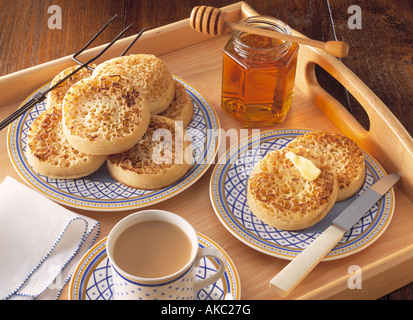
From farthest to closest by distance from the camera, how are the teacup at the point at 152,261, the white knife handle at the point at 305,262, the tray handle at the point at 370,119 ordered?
1. the tray handle at the point at 370,119
2. the white knife handle at the point at 305,262
3. the teacup at the point at 152,261

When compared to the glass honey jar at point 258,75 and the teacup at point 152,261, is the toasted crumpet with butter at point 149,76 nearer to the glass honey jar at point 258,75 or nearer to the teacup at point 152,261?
the glass honey jar at point 258,75

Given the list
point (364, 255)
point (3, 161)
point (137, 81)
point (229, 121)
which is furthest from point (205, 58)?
point (364, 255)

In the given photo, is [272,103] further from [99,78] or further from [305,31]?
[305,31]

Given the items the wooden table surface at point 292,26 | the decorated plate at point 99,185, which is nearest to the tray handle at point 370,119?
the wooden table surface at point 292,26

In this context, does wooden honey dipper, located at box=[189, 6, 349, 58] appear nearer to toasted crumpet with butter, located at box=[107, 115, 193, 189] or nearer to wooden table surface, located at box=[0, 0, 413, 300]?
toasted crumpet with butter, located at box=[107, 115, 193, 189]

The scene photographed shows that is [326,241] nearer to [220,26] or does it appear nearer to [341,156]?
[341,156]

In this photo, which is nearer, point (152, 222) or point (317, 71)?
point (152, 222)

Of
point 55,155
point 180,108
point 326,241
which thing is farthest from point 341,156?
point 55,155
